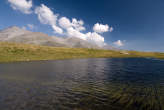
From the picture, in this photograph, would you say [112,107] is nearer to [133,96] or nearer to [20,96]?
[133,96]

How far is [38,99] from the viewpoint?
13.3 meters

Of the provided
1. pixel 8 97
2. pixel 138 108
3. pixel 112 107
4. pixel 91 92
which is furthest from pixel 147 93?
pixel 8 97

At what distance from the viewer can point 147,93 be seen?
15070 mm

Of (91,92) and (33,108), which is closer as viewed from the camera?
(33,108)

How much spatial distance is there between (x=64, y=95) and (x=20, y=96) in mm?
6533

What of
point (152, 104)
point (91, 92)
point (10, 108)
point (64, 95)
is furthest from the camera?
point (91, 92)

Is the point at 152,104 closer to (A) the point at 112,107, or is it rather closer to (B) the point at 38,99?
(A) the point at 112,107

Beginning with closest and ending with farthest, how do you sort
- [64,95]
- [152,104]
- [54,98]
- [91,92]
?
[152,104], [54,98], [64,95], [91,92]

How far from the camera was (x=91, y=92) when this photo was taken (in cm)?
1562

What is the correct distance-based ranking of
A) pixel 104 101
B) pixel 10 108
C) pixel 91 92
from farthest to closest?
pixel 91 92 < pixel 104 101 < pixel 10 108

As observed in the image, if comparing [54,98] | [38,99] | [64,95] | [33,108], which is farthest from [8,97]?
[64,95]

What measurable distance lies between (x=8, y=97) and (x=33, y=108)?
18.2ft

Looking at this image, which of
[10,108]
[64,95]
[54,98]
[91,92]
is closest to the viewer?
[10,108]

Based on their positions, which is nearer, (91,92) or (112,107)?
(112,107)
